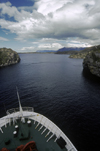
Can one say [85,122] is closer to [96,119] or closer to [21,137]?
[96,119]

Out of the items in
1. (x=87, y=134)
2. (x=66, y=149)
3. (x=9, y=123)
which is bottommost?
(x=87, y=134)

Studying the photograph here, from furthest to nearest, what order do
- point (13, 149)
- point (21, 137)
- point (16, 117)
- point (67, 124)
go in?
→ point (67, 124) < point (16, 117) < point (21, 137) < point (13, 149)

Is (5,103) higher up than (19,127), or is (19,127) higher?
(19,127)

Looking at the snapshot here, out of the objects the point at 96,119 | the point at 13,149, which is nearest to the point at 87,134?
the point at 96,119

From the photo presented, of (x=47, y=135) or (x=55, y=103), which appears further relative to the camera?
(x=55, y=103)

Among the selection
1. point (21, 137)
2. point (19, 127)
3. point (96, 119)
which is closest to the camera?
point (21, 137)

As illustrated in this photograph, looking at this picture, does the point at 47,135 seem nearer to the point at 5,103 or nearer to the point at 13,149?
the point at 13,149
